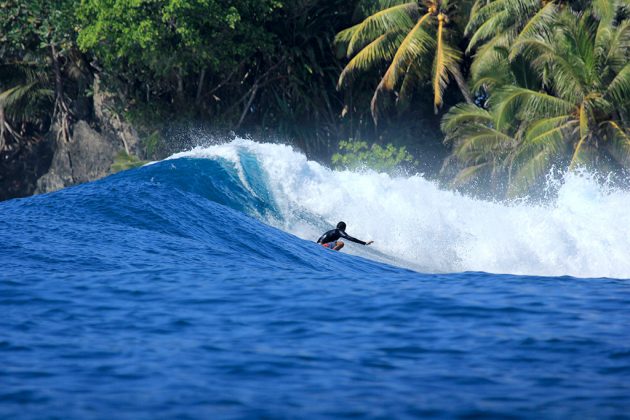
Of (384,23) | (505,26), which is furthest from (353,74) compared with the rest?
(505,26)

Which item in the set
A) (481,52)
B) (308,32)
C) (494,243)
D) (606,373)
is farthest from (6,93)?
(606,373)

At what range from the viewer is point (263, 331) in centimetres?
731

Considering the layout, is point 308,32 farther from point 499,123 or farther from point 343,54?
point 499,123

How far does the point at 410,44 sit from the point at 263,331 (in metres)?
21.4

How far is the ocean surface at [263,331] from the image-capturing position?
19.0 ft

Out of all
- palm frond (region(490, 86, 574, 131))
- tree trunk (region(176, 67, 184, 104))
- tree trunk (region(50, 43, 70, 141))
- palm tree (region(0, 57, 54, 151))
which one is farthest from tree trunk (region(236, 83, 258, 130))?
palm frond (region(490, 86, 574, 131))

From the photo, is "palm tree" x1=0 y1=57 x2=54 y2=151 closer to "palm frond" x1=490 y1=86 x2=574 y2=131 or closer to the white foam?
the white foam

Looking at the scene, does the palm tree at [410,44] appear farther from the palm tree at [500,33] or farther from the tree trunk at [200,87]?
the tree trunk at [200,87]

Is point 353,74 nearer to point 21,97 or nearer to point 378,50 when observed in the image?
point 378,50

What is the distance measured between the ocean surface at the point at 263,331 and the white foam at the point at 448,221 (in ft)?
9.88

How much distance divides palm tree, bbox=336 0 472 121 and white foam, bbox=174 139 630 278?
7.47 m

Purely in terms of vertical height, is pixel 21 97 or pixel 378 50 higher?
pixel 378 50

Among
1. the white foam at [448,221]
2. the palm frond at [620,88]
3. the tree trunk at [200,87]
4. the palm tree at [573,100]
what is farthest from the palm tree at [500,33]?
the tree trunk at [200,87]

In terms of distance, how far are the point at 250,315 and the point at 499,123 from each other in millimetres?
16748
